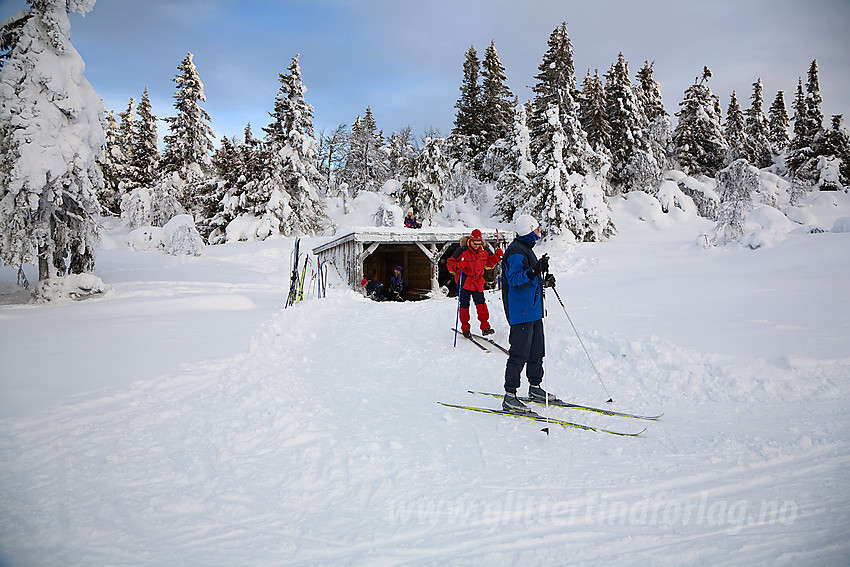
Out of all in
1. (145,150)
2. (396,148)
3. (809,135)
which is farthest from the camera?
(396,148)

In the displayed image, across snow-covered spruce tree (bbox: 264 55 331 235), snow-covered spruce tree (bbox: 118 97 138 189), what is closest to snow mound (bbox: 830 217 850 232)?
snow-covered spruce tree (bbox: 264 55 331 235)

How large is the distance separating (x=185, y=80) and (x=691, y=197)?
32076 millimetres

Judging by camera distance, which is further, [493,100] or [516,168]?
Answer: [493,100]

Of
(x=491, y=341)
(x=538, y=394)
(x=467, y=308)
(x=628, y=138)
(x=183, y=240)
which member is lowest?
(x=538, y=394)

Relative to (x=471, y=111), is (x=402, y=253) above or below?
below

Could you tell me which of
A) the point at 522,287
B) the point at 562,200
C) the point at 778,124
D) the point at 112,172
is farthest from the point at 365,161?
the point at 522,287

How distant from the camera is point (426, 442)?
3775 millimetres

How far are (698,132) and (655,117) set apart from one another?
3.54 meters

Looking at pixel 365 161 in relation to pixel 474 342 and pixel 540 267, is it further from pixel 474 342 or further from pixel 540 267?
pixel 540 267

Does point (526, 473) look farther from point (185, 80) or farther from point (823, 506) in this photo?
point (185, 80)

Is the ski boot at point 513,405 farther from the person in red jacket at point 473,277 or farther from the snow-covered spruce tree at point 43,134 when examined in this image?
the snow-covered spruce tree at point 43,134

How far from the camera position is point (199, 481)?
309 centimetres

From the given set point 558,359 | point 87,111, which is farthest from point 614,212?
point 87,111

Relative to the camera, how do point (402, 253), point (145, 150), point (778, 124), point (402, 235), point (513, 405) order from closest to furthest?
point (513, 405) < point (402, 235) < point (402, 253) < point (145, 150) < point (778, 124)
